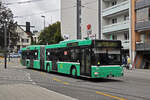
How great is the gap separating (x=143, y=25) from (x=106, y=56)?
17183 millimetres

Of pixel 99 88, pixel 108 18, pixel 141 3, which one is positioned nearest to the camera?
pixel 99 88

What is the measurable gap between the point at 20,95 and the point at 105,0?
32538mm

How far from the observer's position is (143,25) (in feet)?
98.1

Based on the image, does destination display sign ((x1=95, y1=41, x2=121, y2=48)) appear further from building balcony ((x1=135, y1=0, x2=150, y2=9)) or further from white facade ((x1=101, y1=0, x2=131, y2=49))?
white facade ((x1=101, y1=0, x2=131, y2=49))

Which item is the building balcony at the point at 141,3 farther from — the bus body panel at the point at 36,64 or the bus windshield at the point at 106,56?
the bus windshield at the point at 106,56

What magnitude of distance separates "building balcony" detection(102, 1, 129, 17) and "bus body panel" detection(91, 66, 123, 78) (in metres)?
20.0

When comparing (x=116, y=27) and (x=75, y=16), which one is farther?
(x=75, y=16)

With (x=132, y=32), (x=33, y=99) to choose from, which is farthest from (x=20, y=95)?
(x=132, y=32)

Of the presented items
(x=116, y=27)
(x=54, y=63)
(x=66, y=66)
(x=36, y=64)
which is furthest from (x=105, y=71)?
(x=116, y=27)

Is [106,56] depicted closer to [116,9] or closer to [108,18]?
[116,9]

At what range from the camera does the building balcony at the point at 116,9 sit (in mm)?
33250

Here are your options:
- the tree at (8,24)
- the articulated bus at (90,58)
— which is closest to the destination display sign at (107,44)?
the articulated bus at (90,58)

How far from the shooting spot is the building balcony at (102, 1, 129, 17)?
109 feet

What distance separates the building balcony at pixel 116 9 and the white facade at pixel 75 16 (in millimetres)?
3863
